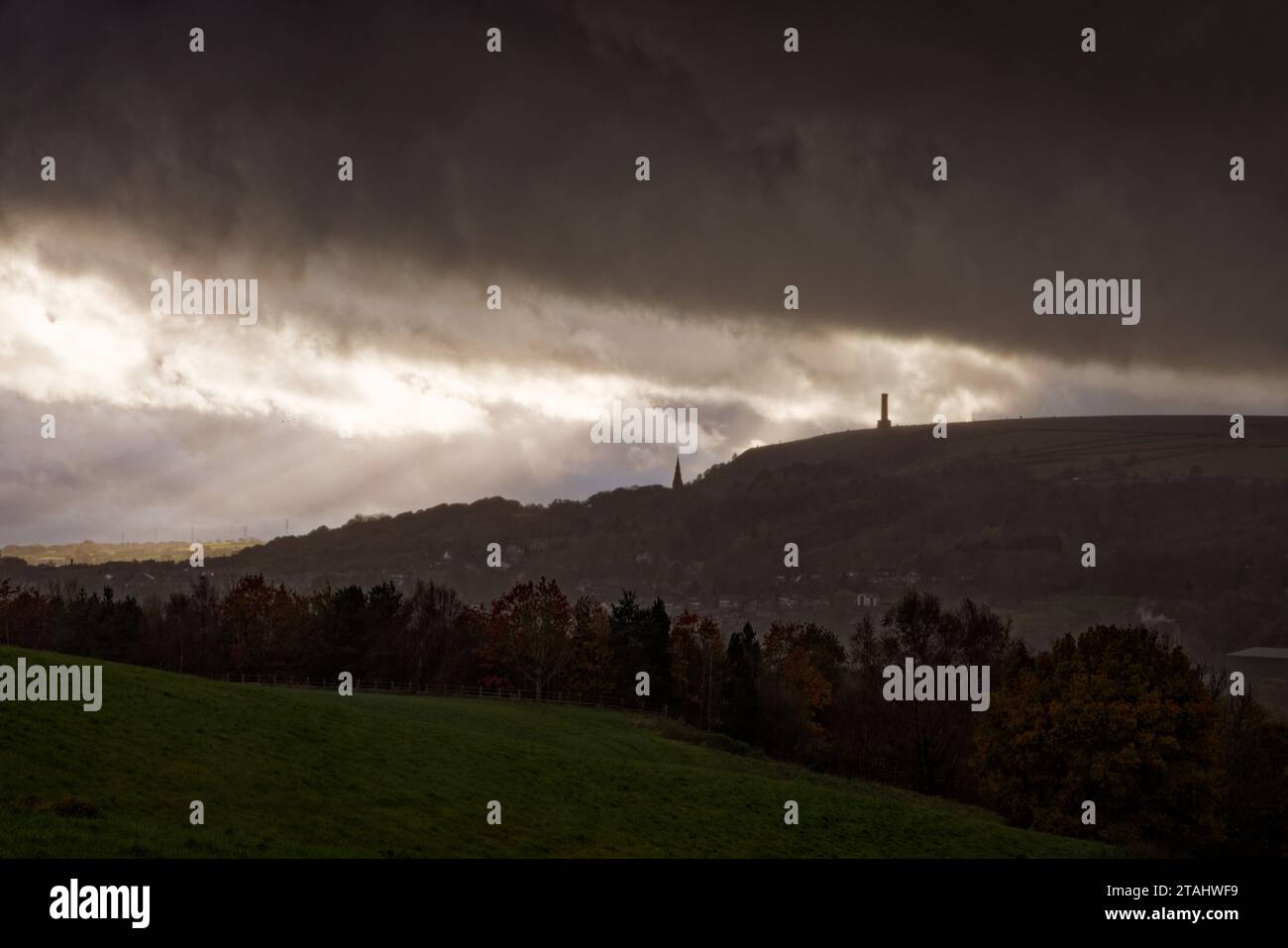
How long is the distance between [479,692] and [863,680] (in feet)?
147

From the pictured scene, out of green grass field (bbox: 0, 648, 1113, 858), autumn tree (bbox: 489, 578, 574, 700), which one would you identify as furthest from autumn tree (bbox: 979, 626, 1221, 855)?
autumn tree (bbox: 489, 578, 574, 700)

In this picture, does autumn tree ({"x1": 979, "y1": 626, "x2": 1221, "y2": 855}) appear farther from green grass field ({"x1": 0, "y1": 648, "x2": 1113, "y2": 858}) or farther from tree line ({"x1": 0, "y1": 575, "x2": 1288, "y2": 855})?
green grass field ({"x1": 0, "y1": 648, "x2": 1113, "y2": 858})

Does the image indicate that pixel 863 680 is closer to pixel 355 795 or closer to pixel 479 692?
pixel 479 692

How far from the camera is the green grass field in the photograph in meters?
30.7

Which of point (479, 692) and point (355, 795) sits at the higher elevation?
point (355, 795)

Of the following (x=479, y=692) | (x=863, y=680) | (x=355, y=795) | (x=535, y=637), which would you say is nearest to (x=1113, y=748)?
(x=355, y=795)

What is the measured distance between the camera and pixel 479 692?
A: 107750 millimetres

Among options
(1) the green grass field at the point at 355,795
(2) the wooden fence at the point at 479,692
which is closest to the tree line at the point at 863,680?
(2) the wooden fence at the point at 479,692

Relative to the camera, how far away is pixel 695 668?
123750 mm

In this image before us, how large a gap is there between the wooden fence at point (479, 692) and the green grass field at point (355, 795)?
40.3 metres

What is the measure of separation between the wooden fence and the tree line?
150 cm
